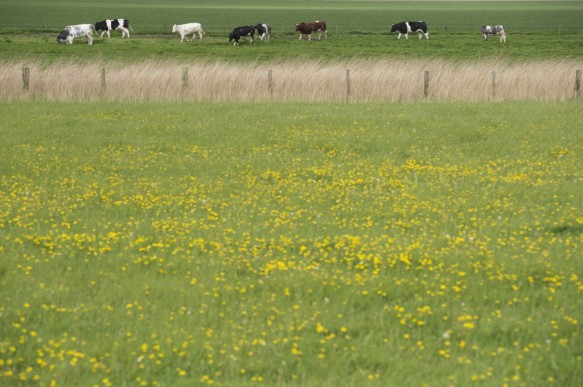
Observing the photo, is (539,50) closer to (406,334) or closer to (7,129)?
(7,129)

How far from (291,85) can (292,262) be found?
19305 millimetres

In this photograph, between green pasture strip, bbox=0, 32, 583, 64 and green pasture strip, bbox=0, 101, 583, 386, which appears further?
green pasture strip, bbox=0, 32, 583, 64

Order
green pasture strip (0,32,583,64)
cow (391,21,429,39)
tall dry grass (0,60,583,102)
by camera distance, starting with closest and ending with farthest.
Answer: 1. tall dry grass (0,60,583,102)
2. green pasture strip (0,32,583,64)
3. cow (391,21,429,39)

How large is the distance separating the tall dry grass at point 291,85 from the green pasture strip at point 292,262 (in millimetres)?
9821

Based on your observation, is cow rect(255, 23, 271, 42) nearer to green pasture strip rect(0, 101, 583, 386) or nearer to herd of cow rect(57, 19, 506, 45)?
herd of cow rect(57, 19, 506, 45)

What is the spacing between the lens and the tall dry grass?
91.2 ft

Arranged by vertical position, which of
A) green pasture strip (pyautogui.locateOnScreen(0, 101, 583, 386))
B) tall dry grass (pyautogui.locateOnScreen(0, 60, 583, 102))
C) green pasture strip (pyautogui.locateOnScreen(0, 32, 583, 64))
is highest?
green pasture strip (pyautogui.locateOnScreen(0, 32, 583, 64))

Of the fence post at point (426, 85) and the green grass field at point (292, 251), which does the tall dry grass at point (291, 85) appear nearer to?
the fence post at point (426, 85)

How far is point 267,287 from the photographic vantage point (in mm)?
8633

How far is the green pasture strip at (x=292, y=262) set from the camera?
695 cm

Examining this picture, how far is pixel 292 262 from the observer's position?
939 cm

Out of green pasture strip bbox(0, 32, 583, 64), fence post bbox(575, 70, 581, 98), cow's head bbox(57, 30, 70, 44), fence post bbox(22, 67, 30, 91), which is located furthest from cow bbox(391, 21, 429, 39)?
fence post bbox(22, 67, 30, 91)

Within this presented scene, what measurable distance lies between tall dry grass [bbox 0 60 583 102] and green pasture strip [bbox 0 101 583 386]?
387 inches

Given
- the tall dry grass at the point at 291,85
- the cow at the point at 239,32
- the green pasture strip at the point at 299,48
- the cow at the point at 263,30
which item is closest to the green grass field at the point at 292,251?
the tall dry grass at the point at 291,85
